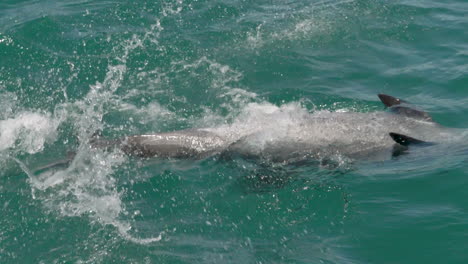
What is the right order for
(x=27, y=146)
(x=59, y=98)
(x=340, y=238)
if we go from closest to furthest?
(x=340, y=238) → (x=27, y=146) → (x=59, y=98)

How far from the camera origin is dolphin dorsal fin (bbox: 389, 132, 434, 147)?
873cm

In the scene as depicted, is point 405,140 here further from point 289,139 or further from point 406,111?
point 289,139

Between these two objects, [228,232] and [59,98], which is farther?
[59,98]

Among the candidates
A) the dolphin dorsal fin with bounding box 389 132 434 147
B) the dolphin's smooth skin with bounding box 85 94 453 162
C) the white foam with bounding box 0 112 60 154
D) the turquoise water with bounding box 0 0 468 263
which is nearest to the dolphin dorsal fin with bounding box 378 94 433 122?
the dolphin's smooth skin with bounding box 85 94 453 162

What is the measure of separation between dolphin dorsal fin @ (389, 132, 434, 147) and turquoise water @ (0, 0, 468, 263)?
26cm

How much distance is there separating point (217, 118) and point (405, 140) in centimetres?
352

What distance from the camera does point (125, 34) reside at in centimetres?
1344

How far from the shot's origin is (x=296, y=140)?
9.34 meters

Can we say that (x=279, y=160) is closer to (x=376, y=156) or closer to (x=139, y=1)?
(x=376, y=156)

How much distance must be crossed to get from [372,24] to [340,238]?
8.35 metres

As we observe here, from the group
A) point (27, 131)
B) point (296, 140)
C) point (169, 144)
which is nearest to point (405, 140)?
point (296, 140)

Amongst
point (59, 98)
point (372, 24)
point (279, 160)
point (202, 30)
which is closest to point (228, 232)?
point (279, 160)

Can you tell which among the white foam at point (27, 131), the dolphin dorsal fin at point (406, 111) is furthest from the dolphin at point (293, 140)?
the white foam at point (27, 131)

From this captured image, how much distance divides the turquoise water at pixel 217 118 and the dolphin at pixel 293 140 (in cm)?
20
